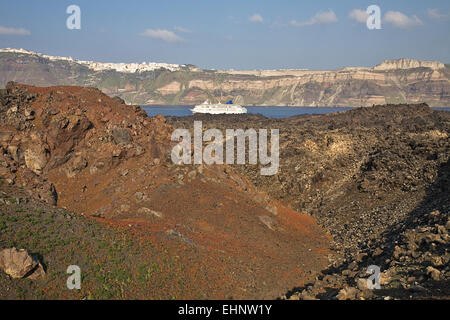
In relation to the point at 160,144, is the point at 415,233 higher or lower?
lower

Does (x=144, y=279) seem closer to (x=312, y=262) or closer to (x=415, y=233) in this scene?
(x=312, y=262)

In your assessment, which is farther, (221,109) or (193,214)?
(221,109)

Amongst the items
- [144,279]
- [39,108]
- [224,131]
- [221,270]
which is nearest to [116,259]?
[144,279]

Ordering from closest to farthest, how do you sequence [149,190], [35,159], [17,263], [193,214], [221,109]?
[17,263] < [193,214] < [149,190] < [35,159] < [221,109]

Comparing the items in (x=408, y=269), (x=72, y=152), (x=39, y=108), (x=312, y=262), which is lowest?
(x=312, y=262)

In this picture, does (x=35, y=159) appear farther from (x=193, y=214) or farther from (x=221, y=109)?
(x=221, y=109)

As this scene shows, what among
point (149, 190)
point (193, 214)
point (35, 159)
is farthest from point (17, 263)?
point (35, 159)

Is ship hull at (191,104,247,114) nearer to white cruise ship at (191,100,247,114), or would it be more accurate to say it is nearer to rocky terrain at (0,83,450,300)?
white cruise ship at (191,100,247,114)

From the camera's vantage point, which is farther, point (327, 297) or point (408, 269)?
point (408, 269)

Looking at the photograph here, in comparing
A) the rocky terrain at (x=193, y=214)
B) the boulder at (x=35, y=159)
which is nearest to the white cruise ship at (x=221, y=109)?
the rocky terrain at (x=193, y=214)
